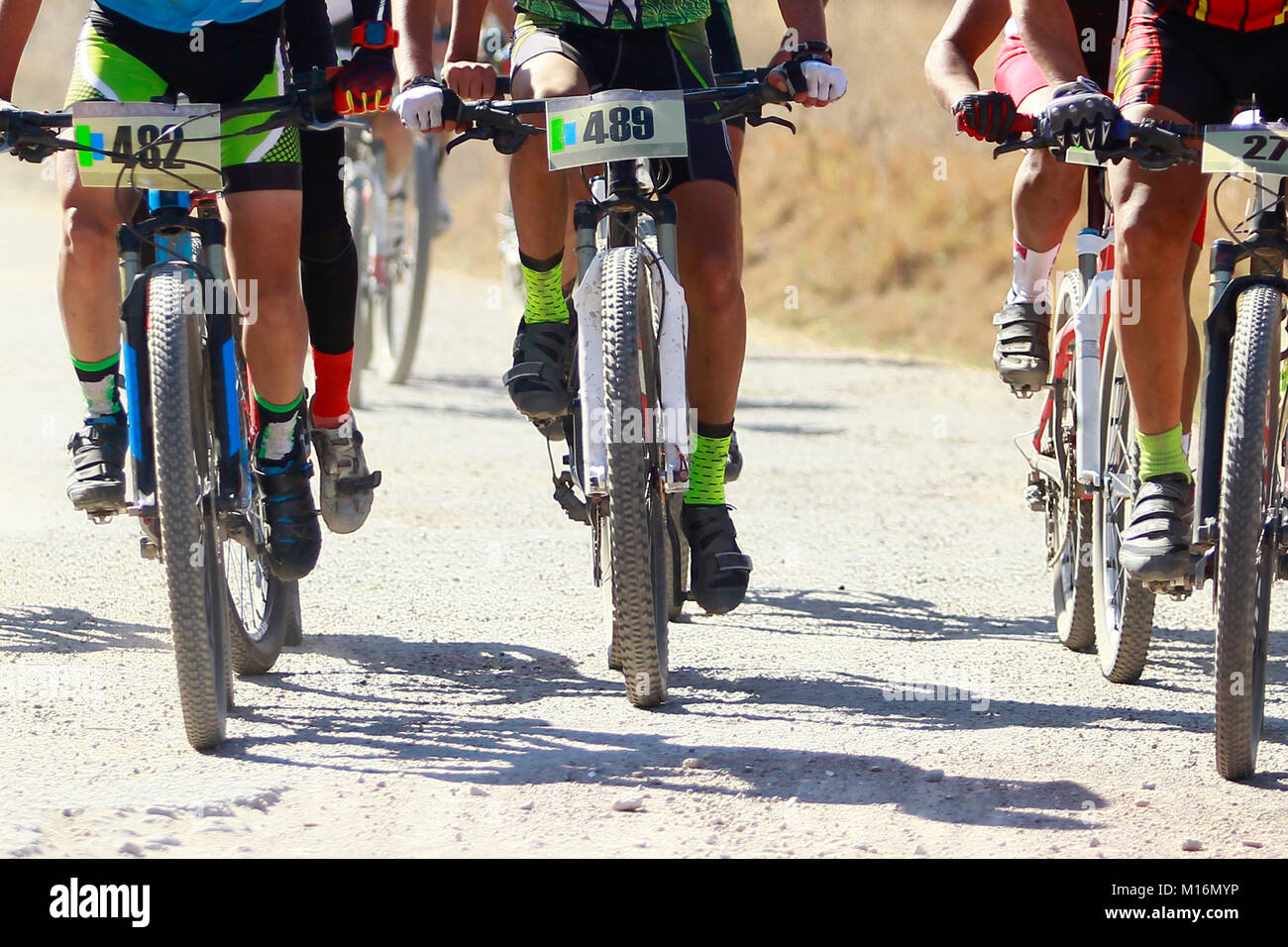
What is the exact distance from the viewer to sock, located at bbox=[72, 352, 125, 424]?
15.3 feet

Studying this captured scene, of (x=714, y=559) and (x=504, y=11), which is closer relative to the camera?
(x=714, y=559)

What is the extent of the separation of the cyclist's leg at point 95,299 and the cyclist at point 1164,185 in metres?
2.16

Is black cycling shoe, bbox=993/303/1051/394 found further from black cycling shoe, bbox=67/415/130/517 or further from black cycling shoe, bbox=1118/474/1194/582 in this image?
black cycling shoe, bbox=67/415/130/517

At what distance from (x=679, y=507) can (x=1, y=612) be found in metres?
2.20

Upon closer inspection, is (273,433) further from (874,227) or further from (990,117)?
(874,227)

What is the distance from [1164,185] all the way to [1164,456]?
62cm

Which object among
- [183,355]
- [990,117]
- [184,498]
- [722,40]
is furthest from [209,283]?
[722,40]

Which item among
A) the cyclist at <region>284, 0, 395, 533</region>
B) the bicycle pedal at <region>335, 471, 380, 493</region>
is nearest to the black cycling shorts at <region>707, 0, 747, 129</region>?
the cyclist at <region>284, 0, 395, 533</region>

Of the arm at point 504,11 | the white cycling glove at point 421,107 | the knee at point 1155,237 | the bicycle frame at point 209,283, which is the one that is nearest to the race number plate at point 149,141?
the bicycle frame at point 209,283

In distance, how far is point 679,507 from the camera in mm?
4672

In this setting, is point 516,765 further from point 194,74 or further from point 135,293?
point 194,74

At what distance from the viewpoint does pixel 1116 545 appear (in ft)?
16.1
